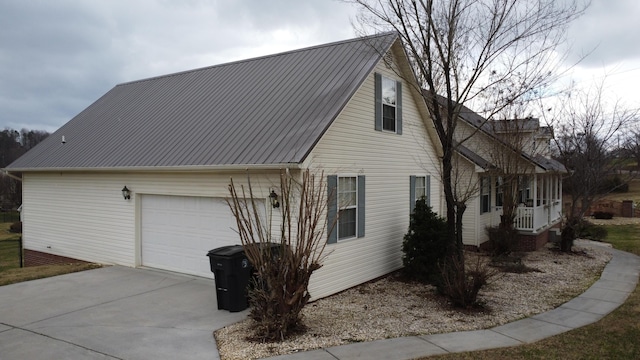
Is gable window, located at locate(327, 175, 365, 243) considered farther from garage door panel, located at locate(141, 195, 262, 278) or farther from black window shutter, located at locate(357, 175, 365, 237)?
garage door panel, located at locate(141, 195, 262, 278)

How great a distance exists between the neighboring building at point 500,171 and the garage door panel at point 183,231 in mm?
7462

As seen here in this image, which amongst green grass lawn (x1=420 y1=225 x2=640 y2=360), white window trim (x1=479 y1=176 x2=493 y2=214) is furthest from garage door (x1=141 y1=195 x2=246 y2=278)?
white window trim (x1=479 y1=176 x2=493 y2=214)

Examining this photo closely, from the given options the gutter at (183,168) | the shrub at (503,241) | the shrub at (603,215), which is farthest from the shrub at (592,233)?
the gutter at (183,168)

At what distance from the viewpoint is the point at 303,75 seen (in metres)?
11.3

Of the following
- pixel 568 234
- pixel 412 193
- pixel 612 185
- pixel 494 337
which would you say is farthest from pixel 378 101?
pixel 612 185

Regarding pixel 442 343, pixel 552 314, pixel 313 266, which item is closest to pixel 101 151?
pixel 313 266

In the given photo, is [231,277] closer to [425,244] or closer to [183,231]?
[183,231]

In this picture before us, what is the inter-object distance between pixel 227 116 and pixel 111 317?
17.6ft

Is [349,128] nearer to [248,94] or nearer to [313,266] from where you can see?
[248,94]

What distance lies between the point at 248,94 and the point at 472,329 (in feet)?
25.4

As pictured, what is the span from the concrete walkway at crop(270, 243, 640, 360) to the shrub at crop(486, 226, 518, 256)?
4256 millimetres

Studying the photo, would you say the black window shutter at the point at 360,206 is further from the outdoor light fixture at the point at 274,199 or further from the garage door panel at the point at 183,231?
the garage door panel at the point at 183,231

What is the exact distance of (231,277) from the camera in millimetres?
7938

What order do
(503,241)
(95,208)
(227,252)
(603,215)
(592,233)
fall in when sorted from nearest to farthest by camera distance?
(227,252) → (95,208) → (503,241) → (592,233) → (603,215)
